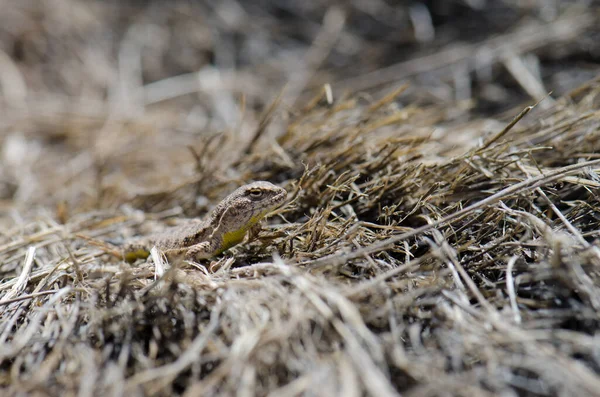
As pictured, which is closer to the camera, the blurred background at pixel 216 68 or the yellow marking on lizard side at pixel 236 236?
the yellow marking on lizard side at pixel 236 236

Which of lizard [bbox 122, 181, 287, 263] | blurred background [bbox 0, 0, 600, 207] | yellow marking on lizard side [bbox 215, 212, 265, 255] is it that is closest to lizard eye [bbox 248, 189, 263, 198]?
lizard [bbox 122, 181, 287, 263]

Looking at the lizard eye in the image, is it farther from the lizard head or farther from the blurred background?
the blurred background

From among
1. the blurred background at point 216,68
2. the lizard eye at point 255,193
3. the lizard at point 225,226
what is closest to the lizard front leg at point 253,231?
the lizard at point 225,226

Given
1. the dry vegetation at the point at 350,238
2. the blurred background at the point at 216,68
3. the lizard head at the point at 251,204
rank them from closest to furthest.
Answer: the dry vegetation at the point at 350,238 → the lizard head at the point at 251,204 → the blurred background at the point at 216,68

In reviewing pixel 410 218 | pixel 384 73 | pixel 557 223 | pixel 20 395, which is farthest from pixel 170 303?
pixel 384 73

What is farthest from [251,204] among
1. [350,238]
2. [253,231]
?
[350,238]

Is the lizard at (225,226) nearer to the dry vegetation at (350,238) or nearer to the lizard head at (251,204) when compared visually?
the lizard head at (251,204)

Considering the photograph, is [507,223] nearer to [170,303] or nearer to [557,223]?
[557,223]
